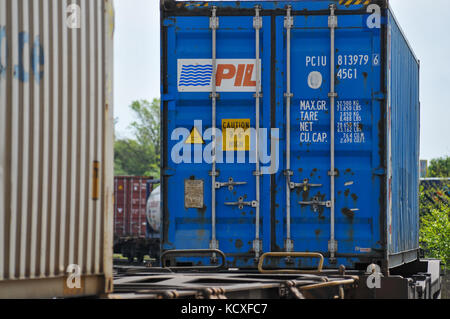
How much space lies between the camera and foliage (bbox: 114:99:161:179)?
97.6 meters

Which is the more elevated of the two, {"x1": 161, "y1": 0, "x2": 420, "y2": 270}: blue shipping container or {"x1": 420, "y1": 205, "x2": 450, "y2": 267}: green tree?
{"x1": 161, "y1": 0, "x2": 420, "y2": 270}: blue shipping container

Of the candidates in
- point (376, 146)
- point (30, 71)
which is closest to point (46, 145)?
point (30, 71)

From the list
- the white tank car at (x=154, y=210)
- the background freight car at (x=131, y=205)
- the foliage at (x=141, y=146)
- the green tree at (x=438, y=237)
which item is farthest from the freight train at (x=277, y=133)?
the foliage at (x=141, y=146)

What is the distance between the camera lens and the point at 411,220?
1370cm

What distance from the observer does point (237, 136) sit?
10.2m

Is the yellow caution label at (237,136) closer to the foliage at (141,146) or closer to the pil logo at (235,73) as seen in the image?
the pil logo at (235,73)

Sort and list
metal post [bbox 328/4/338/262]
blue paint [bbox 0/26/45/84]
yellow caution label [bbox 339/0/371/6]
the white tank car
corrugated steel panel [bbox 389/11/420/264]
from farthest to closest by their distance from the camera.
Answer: the white tank car → corrugated steel panel [bbox 389/11/420/264] → yellow caution label [bbox 339/0/371/6] → metal post [bbox 328/4/338/262] → blue paint [bbox 0/26/45/84]

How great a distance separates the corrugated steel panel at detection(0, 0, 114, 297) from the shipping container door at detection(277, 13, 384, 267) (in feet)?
13.8

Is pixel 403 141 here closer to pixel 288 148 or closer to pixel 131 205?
pixel 288 148

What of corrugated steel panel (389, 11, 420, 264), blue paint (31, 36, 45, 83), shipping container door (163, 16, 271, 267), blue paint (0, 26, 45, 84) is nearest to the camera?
blue paint (0, 26, 45, 84)

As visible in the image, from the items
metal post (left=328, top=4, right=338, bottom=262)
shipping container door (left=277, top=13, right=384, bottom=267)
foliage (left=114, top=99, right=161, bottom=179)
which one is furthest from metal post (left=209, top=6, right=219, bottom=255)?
foliage (left=114, top=99, right=161, bottom=179)

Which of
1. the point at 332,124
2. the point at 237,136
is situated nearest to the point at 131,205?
the point at 237,136

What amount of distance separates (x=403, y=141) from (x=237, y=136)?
315cm

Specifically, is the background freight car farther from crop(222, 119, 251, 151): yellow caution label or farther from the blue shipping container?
crop(222, 119, 251, 151): yellow caution label
